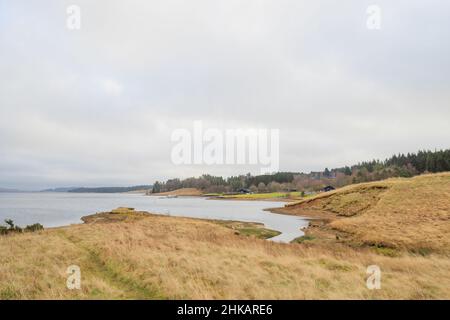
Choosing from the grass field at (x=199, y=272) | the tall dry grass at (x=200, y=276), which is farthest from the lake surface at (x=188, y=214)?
the tall dry grass at (x=200, y=276)

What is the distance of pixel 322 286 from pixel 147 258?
28.5ft

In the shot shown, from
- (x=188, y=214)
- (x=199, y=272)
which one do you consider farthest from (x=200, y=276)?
(x=188, y=214)

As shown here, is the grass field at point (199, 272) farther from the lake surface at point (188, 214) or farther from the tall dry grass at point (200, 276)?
the lake surface at point (188, 214)

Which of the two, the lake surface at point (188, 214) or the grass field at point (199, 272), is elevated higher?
the grass field at point (199, 272)

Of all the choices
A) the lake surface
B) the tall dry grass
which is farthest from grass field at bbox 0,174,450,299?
the lake surface

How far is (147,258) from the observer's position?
51.4 ft

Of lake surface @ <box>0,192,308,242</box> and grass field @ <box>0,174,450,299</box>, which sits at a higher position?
grass field @ <box>0,174,450,299</box>

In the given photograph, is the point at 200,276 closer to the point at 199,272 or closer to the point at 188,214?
the point at 199,272

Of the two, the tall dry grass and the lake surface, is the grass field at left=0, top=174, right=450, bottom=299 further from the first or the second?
the lake surface

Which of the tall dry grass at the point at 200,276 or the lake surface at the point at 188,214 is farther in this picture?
the lake surface at the point at 188,214

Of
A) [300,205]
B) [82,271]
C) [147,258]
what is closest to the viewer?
[82,271]
